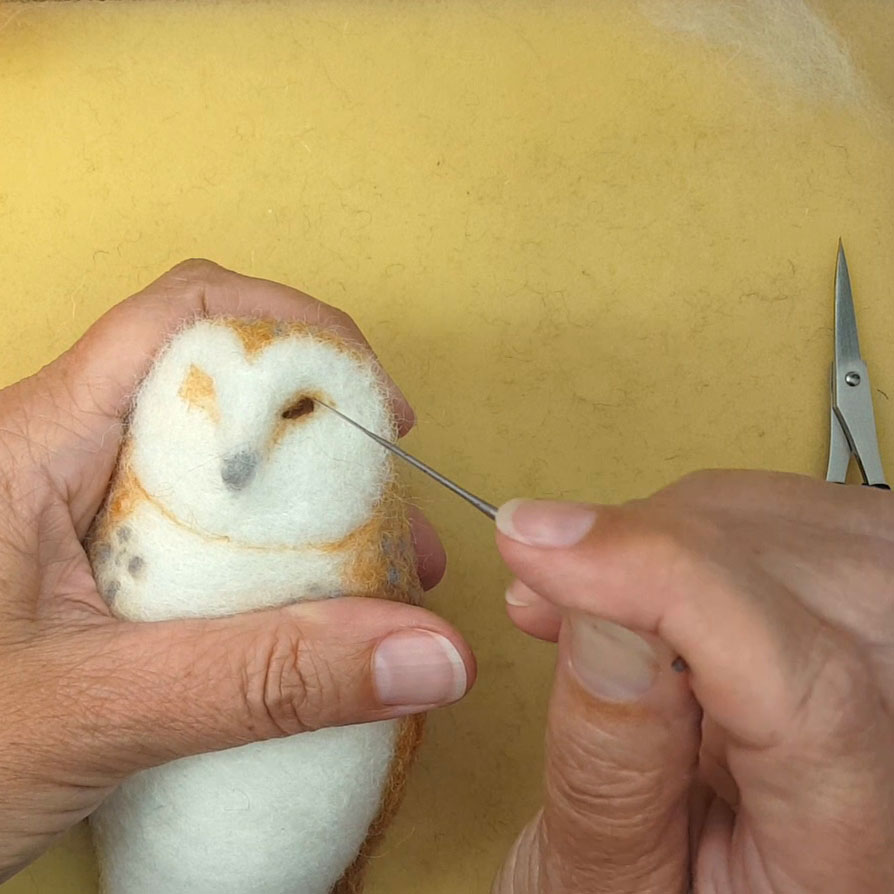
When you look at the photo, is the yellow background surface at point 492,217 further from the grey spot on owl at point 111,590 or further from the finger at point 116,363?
the grey spot on owl at point 111,590

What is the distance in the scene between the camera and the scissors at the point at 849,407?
1.04 meters

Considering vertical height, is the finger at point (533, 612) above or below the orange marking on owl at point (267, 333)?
below

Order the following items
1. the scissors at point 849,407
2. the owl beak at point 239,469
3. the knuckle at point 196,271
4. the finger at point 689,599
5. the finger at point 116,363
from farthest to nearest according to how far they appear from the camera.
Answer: the scissors at point 849,407 → the knuckle at point 196,271 → the finger at point 116,363 → the owl beak at point 239,469 → the finger at point 689,599

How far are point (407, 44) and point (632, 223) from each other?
36 cm

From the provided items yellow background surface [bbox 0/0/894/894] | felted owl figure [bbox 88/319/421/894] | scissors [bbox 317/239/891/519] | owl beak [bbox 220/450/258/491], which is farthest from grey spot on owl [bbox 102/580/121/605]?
scissors [bbox 317/239/891/519]

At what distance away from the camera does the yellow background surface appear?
1080 mm

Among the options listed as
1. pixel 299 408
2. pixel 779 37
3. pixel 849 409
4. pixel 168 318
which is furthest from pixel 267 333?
pixel 779 37

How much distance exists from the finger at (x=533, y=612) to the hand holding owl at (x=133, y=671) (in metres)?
0.05

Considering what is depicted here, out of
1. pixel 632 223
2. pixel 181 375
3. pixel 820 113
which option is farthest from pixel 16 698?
pixel 820 113

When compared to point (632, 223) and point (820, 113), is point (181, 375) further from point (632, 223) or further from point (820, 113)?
point (820, 113)

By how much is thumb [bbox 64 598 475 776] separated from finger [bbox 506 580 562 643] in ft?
0.20

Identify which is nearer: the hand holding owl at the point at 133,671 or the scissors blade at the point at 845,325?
the hand holding owl at the point at 133,671

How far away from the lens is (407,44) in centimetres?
120

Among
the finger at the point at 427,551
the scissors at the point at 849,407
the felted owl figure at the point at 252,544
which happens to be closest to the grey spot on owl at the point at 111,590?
the felted owl figure at the point at 252,544
